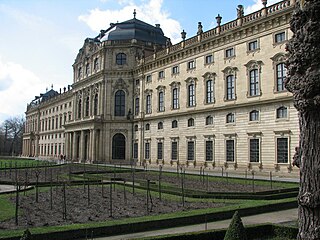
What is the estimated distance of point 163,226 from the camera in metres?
12.1

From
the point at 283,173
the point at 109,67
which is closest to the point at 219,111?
the point at 283,173

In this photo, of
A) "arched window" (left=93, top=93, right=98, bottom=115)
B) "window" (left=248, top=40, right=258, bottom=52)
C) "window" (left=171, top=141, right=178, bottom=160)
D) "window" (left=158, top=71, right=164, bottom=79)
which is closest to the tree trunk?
"window" (left=248, top=40, right=258, bottom=52)

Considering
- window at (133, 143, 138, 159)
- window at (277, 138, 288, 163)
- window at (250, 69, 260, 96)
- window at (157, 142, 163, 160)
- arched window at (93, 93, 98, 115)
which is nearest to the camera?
window at (277, 138, 288, 163)

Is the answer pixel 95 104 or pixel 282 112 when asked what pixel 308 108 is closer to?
pixel 282 112

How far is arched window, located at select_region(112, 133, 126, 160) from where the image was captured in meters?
54.5

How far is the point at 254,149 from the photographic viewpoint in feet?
112

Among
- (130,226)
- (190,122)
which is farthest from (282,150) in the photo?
(130,226)

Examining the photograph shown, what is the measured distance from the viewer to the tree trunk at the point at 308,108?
5688mm

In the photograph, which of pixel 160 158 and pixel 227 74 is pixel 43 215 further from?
pixel 160 158

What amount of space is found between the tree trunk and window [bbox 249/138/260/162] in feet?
93.3

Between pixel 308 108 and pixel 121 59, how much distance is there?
5150cm

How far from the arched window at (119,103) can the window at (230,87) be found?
70.6 ft

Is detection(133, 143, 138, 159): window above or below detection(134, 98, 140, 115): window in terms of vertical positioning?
below

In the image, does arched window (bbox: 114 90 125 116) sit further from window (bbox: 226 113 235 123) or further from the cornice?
window (bbox: 226 113 235 123)
